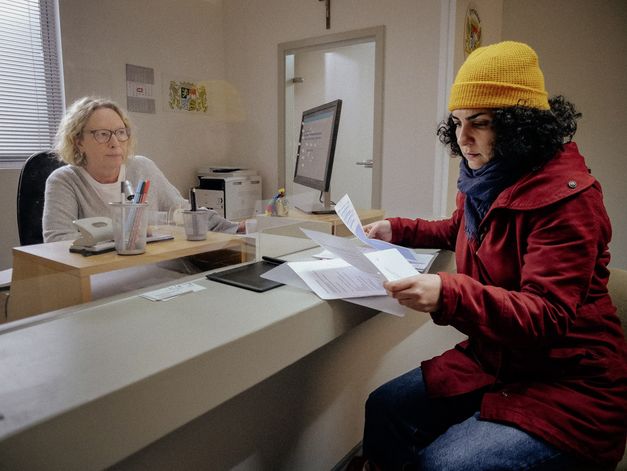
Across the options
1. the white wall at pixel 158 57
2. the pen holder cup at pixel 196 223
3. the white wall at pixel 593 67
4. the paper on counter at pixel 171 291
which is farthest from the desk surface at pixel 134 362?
the white wall at pixel 593 67

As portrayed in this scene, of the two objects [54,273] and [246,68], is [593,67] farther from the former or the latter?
[54,273]

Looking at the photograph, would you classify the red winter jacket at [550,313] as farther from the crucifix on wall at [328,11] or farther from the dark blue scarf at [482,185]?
the crucifix on wall at [328,11]

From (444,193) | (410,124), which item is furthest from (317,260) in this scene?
(444,193)

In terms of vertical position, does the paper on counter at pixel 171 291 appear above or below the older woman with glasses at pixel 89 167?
below

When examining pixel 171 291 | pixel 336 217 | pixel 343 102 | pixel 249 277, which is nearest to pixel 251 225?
pixel 249 277

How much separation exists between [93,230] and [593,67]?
3.47m

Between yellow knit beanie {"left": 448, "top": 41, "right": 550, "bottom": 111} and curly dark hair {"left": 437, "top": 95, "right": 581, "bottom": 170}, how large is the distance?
0.02 meters

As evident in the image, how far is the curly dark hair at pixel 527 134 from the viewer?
85cm

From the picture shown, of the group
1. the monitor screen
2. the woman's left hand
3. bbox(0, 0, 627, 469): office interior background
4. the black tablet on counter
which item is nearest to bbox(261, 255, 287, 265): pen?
the black tablet on counter

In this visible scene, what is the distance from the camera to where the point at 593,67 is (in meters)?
3.19

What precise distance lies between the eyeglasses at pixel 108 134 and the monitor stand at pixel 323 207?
0.83 metres

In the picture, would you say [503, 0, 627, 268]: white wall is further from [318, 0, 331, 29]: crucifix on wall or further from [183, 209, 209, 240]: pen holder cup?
[183, 209, 209, 240]: pen holder cup

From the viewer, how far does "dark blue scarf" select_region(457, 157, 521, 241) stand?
35.0 inches

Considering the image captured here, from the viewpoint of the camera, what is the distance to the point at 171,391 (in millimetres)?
555
